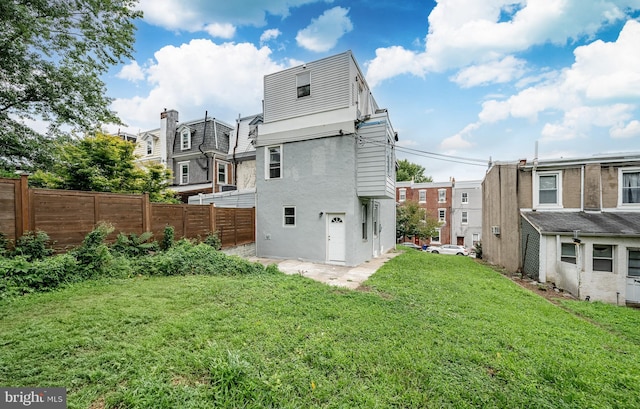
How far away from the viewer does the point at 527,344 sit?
374cm

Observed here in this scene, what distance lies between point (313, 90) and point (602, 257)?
12.6m

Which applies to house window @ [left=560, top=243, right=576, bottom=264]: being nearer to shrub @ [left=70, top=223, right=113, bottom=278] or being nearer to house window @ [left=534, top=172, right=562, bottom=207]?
house window @ [left=534, top=172, right=562, bottom=207]

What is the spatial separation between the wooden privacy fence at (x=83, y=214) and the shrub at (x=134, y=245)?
306 millimetres

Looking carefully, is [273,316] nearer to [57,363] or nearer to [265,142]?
[57,363]

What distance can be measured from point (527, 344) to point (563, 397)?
1.28 meters

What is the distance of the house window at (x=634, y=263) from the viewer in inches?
342

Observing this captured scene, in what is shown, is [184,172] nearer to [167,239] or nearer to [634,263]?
[167,239]

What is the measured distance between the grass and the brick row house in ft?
82.0

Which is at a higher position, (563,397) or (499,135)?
(499,135)

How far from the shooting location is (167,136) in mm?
18688

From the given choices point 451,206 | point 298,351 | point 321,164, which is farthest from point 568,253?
point 451,206

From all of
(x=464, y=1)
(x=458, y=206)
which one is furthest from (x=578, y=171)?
(x=458, y=206)

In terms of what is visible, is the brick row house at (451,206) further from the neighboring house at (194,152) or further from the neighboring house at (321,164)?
the neighboring house at (321,164)

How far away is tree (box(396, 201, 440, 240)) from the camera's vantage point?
1035 inches
